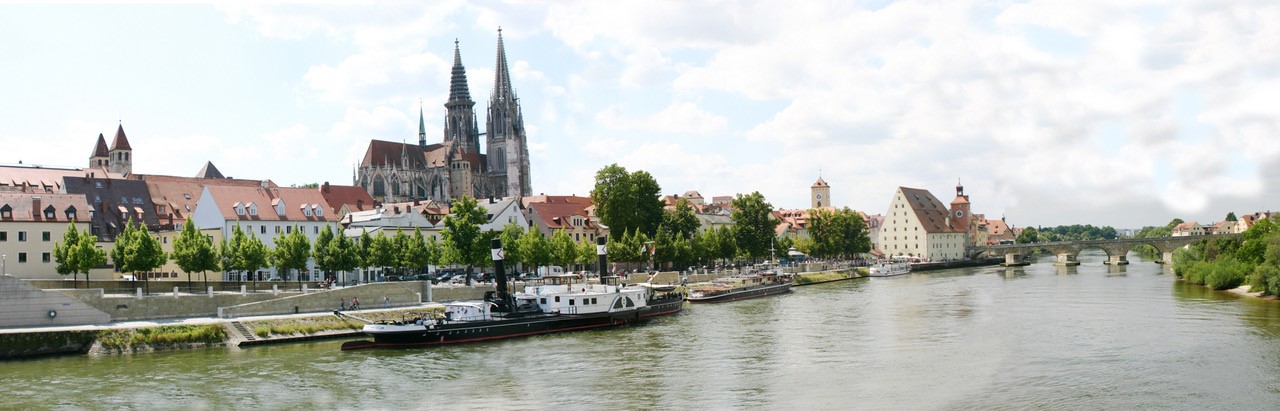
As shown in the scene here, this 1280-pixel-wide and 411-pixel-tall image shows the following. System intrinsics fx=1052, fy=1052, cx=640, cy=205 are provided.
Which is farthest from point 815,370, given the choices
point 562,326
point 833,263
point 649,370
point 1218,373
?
point 833,263

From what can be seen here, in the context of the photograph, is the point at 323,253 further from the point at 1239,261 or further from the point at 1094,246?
the point at 1094,246

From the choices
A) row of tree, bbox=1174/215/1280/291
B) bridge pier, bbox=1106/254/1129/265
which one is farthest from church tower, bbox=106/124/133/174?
bridge pier, bbox=1106/254/1129/265

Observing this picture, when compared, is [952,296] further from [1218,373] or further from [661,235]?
[1218,373]

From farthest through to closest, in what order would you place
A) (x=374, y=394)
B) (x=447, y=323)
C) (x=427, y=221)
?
(x=427, y=221), (x=447, y=323), (x=374, y=394)

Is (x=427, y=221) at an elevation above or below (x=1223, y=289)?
above

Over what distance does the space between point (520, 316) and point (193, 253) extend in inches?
823

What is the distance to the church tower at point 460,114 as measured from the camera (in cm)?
19225

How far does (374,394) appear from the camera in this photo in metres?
35.3

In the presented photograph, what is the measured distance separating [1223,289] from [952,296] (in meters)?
19.2

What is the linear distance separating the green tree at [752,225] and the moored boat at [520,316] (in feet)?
160

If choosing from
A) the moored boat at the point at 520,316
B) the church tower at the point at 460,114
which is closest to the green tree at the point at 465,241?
the moored boat at the point at 520,316

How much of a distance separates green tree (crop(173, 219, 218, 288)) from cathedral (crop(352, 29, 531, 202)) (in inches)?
3890

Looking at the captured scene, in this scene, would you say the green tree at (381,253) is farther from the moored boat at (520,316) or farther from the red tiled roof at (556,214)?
the red tiled roof at (556,214)

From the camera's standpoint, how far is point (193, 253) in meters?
60.8
